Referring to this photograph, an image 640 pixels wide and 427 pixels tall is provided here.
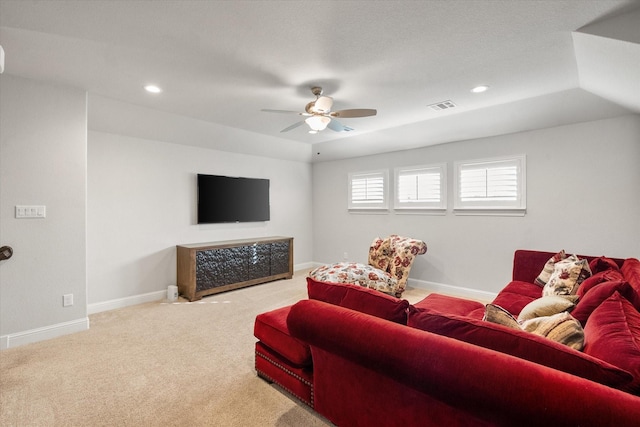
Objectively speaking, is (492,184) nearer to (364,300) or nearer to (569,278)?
(569,278)

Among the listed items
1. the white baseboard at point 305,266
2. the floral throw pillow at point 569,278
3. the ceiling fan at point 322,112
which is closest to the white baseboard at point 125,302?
the white baseboard at point 305,266

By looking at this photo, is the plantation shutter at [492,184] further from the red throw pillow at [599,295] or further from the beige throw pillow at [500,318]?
the beige throw pillow at [500,318]

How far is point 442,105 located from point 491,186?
4.95 ft

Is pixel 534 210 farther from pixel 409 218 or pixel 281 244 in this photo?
pixel 281 244

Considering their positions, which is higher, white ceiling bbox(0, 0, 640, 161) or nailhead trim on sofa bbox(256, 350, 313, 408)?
white ceiling bbox(0, 0, 640, 161)

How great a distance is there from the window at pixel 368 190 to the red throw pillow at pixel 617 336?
13.7 feet

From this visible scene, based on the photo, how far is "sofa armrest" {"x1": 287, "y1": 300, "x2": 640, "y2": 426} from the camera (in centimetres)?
86

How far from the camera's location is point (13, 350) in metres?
2.87

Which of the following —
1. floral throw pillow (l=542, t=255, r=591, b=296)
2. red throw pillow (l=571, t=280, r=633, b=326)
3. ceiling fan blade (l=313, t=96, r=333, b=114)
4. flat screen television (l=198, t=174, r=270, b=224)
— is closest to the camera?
red throw pillow (l=571, t=280, r=633, b=326)

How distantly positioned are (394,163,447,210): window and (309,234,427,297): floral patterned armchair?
0.80 metres

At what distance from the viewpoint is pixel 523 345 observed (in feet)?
3.81

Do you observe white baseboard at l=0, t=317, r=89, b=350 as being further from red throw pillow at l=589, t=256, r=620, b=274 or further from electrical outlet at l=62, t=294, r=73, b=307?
red throw pillow at l=589, t=256, r=620, b=274

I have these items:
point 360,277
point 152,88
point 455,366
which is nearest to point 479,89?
point 360,277

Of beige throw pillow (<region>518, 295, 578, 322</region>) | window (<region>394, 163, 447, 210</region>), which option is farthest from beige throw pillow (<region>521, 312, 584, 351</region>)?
window (<region>394, 163, 447, 210</region>)
